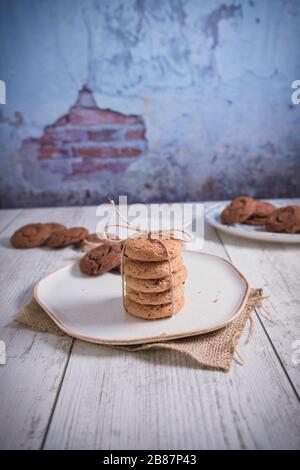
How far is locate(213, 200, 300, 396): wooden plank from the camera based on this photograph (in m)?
1.01

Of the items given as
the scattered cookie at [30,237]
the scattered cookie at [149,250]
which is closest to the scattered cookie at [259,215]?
the scattered cookie at [149,250]

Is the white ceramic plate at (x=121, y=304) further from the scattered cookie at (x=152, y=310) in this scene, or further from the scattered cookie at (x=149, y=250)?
the scattered cookie at (x=149, y=250)

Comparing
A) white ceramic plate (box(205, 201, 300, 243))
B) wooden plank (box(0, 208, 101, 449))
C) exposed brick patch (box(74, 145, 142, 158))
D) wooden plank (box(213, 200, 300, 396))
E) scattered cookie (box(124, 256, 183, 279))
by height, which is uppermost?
exposed brick patch (box(74, 145, 142, 158))

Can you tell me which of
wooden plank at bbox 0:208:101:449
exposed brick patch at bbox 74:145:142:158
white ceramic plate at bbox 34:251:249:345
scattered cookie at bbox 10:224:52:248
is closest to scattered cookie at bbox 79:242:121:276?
white ceramic plate at bbox 34:251:249:345

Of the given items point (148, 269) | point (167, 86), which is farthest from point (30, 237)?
point (167, 86)

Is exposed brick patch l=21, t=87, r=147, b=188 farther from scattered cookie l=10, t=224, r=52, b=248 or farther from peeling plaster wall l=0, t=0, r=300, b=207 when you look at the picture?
scattered cookie l=10, t=224, r=52, b=248

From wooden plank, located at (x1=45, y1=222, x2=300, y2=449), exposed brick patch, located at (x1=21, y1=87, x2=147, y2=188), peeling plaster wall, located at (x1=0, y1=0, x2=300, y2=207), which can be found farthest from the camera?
exposed brick patch, located at (x1=21, y1=87, x2=147, y2=188)

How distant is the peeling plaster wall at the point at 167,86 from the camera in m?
2.24

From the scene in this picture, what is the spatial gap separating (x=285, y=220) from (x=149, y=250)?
0.81 meters

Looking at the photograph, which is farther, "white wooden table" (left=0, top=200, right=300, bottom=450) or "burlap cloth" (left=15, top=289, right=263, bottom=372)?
"burlap cloth" (left=15, top=289, right=263, bottom=372)

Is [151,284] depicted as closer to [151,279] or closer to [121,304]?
[151,279]

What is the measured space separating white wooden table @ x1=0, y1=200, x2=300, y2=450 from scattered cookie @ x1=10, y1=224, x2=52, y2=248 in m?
0.58

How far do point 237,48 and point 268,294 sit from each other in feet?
5.29
